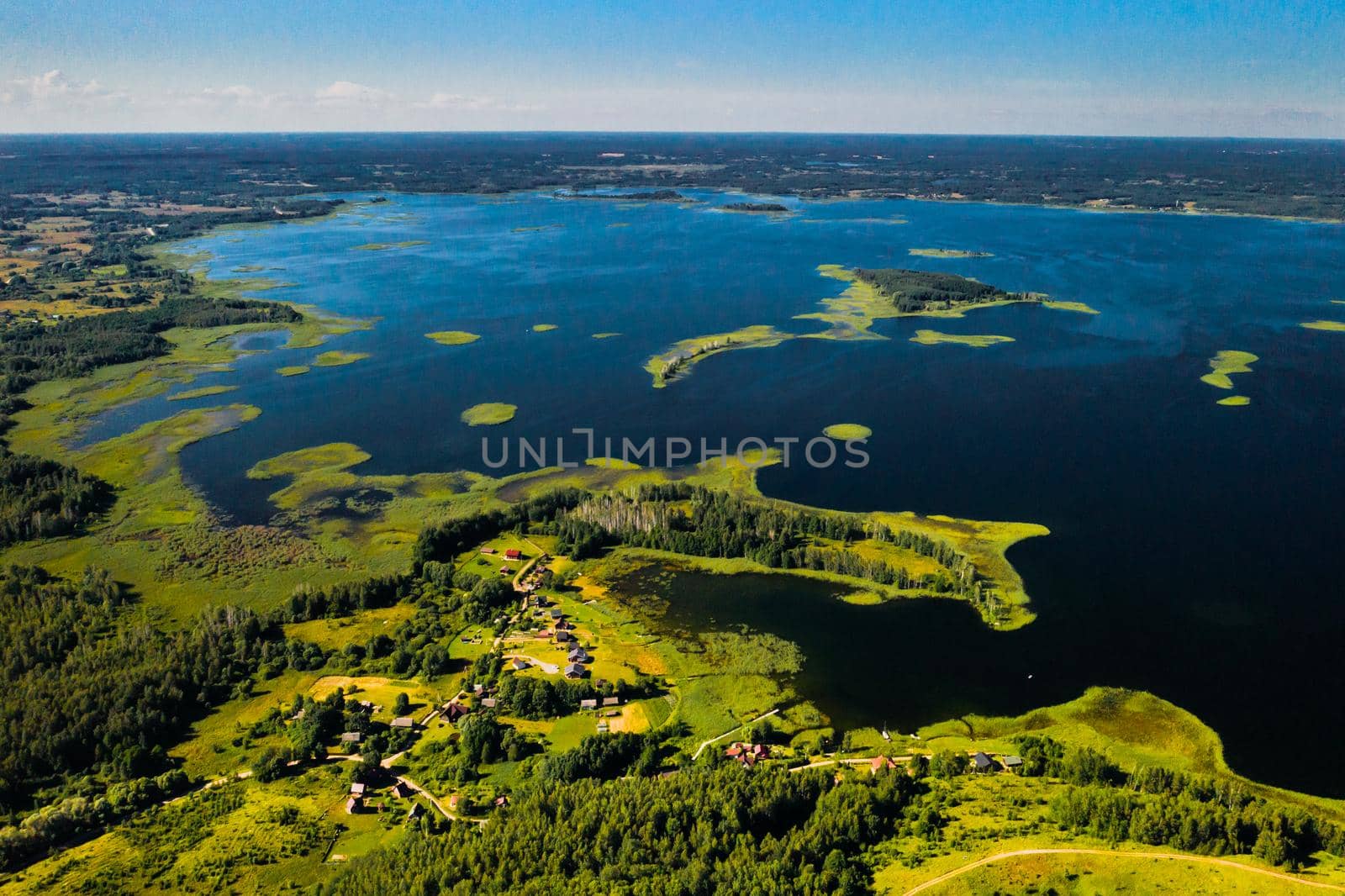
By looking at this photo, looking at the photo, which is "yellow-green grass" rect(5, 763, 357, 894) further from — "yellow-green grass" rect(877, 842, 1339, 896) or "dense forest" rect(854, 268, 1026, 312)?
"dense forest" rect(854, 268, 1026, 312)

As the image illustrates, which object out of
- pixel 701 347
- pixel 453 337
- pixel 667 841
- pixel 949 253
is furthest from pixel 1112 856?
pixel 949 253

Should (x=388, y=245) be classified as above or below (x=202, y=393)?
above

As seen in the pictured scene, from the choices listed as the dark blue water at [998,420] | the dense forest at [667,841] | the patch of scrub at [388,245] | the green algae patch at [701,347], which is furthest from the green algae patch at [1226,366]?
the patch of scrub at [388,245]

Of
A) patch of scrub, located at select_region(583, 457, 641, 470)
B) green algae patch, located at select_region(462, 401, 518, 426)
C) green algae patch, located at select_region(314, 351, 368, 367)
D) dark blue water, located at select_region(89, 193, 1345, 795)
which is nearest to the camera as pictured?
dark blue water, located at select_region(89, 193, 1345, 795)

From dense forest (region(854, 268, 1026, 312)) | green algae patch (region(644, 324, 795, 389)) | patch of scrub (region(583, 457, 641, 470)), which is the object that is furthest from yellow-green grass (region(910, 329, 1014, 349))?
patch of scrub (region(583, 457, 641, 470))

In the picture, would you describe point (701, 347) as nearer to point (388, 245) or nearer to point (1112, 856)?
point (1112, 856)

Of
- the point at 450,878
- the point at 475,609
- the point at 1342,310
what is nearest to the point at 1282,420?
the point at 1342,310
